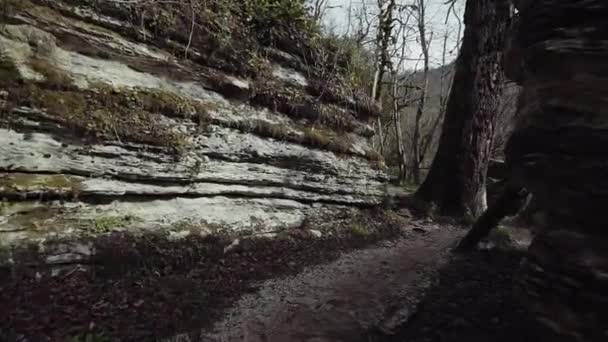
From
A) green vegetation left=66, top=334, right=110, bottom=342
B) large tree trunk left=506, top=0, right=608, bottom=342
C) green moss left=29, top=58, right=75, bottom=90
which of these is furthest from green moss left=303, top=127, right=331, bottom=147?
green vegetation left=66, top=334, right=110, bottom=342

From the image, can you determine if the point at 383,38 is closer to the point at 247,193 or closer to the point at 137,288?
the point at 247,193

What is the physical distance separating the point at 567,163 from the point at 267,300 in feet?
9.48

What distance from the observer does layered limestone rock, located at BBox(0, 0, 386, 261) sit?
10.7ft

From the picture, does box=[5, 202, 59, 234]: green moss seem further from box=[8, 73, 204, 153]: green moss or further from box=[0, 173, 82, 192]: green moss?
box=[8, 73, 204, 153]: green moss

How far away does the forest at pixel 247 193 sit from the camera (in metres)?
2.52

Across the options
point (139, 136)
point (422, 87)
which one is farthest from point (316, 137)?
point (422, 87)

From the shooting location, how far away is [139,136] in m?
3.97

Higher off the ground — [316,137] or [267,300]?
[316,137]

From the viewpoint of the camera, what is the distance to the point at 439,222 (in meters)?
7.19

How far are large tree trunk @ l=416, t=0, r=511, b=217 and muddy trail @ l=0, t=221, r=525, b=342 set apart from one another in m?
2.53

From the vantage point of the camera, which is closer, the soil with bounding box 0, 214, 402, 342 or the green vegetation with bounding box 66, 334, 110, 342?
the green vegetation with bounding box 66, 334, 110, 342

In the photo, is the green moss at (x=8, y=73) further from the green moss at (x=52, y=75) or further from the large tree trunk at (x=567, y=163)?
the large tree trunk at (x=567, y=163)

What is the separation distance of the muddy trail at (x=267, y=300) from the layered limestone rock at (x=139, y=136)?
42 cm

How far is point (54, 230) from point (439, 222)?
635 centimetres
